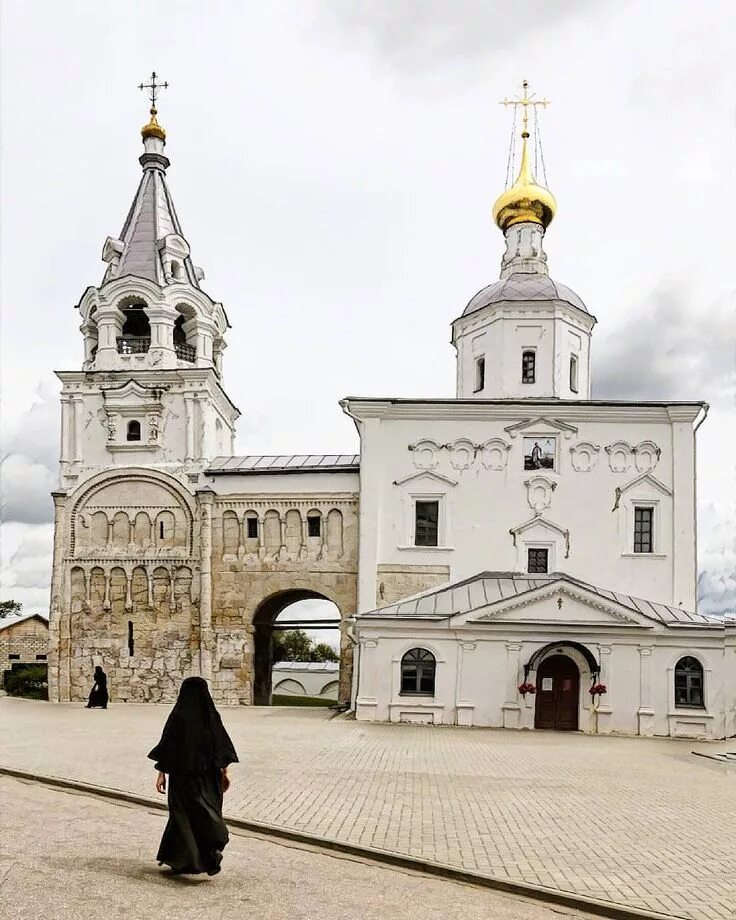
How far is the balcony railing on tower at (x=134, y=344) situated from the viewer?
27.7m

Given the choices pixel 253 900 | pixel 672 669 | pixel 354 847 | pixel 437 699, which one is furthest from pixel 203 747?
pixel 672 669

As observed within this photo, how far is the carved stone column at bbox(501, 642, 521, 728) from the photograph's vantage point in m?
20.2

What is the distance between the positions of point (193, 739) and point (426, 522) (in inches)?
710

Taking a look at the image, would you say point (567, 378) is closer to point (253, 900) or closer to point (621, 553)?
point (621, 553)

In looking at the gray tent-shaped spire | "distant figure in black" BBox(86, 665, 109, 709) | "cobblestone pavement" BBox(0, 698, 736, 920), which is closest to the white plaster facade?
"cobblestone pavement" BBox(0, 698, 736, 920)

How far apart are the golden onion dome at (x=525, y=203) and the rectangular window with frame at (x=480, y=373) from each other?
17.7 feet

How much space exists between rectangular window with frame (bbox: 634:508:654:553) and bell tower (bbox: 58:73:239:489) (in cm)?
1291

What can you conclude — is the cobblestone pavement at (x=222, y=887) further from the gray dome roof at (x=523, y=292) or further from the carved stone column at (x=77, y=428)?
the gray dome roof at (x=523, y=292)

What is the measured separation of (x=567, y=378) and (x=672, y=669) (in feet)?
32.4

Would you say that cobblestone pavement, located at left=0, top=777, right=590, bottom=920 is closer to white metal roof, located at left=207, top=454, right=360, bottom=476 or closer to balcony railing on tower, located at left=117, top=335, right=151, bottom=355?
white metal roof, located at left=207, top=454, right=360, bottom=476

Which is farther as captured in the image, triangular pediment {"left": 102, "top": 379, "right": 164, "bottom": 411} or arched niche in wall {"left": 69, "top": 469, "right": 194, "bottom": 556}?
triangular pediment {"left": 102, "top": 379, "right": 164, "bottom": 411}

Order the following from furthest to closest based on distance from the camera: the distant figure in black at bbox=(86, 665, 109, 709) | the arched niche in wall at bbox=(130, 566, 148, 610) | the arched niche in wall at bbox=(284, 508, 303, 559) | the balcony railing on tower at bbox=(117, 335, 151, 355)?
the balcony railing on tower at bbox=(117, 335, 151, 355) → the arched niche in wall at bbox=(130, 566, 148, 610) → the arched niche in wall at bbox=(284, 508, 303, 559) → the distant figure in black at bbox=(86, 665, 109, 709)

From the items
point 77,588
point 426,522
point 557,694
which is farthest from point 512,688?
point 77,588

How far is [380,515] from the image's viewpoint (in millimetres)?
24656
